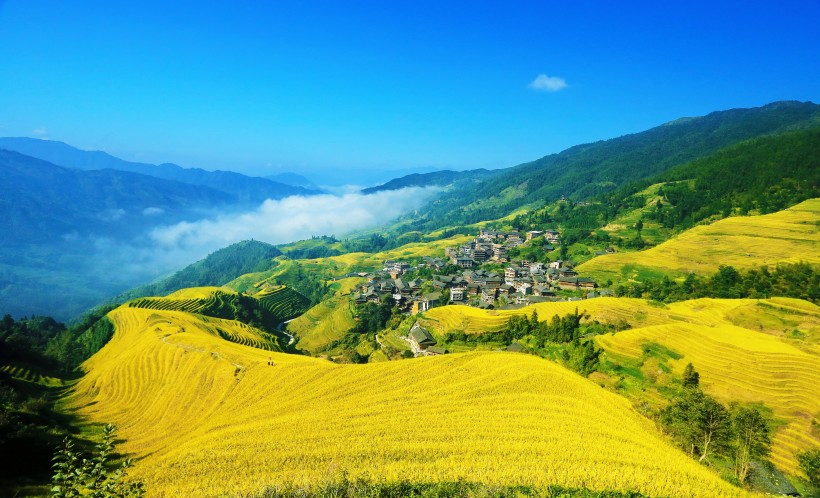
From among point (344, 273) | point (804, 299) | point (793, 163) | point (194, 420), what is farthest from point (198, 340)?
point (793, 163)

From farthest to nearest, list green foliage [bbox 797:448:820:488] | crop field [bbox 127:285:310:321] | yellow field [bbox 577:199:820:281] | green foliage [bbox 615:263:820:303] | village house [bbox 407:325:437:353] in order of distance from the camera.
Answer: crop field [bbox 127:285:310:321] < yellow field [bbox 577:199:820:281] < green foliage [bbox 615:263:820:303] < village house [bbox 407:325:437:353] < green foliage [bbox 797:448:820:488]

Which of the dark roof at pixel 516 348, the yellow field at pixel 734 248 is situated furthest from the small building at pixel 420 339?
the yellow field at pixel 734 248

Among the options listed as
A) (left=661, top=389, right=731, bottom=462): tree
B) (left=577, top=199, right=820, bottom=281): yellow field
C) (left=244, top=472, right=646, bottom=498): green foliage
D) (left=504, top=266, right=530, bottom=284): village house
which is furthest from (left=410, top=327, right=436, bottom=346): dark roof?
(left=577, top=199, right=820, bottom=281): yellow field

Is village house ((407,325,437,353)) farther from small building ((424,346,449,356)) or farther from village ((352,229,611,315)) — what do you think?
village ((352,229,611,315))

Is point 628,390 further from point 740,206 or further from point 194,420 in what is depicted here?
point 740,206

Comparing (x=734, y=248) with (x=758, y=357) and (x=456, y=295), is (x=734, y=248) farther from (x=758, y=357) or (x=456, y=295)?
(x=456, y=295)

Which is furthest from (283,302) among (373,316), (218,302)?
(373,316)
